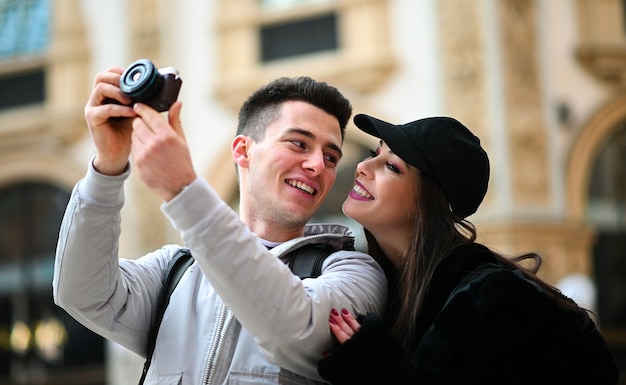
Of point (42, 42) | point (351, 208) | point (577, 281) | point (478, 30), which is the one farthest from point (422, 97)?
point (351, 208)

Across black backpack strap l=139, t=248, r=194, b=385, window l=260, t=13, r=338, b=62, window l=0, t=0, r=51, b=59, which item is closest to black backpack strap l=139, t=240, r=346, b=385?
black backpack strap l=139, t=248, r=194, b=385

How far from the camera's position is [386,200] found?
259 cm

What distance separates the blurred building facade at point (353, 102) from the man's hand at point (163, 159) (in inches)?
306

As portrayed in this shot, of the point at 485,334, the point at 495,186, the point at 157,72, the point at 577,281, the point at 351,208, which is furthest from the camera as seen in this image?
the point at 495,186

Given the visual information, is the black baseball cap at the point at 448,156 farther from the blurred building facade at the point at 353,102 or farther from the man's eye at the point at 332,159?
the blurred building facade at the point at 353,102

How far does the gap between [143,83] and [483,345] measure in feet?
3.32

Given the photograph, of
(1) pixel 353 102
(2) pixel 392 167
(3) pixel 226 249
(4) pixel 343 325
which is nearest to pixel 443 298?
(4) pixel 343 325

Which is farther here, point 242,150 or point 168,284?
point 242,150

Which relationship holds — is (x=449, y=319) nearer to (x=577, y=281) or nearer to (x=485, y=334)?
(x=485, y=334)

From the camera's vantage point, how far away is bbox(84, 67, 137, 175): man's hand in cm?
212

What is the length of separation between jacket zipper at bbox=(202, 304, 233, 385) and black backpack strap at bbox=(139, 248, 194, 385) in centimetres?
22

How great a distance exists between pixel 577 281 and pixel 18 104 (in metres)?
8.48

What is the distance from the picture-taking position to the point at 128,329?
2.47m

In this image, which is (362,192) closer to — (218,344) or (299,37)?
(218,344)
